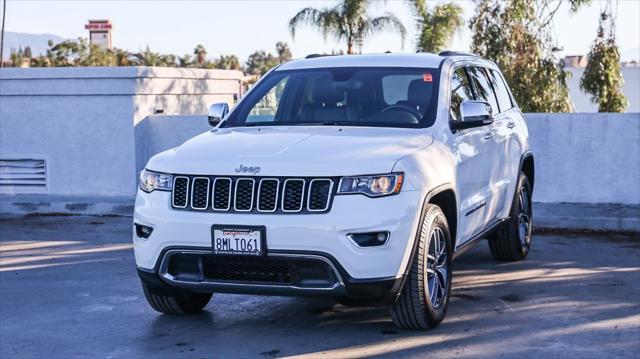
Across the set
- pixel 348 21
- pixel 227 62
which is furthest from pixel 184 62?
pixel 348 21

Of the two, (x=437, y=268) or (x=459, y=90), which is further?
(x=459, y=90)

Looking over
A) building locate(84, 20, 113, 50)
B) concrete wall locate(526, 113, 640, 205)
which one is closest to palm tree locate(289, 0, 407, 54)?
concrete wall locate(526, 113, 640, 205)

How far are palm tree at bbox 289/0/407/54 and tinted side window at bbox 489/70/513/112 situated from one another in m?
15.3

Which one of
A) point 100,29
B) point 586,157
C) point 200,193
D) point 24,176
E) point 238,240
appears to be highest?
point 100,29

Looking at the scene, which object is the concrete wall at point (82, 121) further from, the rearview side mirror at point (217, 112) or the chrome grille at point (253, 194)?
the chrome grille at point (253, 194)

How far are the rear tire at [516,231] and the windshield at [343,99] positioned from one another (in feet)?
6.44

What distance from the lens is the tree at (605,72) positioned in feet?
63.2

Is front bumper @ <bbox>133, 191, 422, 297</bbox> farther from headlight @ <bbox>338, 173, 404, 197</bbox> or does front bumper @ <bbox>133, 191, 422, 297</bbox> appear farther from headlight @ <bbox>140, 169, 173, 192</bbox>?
headlight @ <bbox>140, 169, 173, 192</bbox>

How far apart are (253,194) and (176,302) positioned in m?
1.29

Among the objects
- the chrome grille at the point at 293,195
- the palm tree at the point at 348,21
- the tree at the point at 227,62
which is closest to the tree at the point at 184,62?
the tree at the point at 227,62

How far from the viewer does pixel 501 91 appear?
895cm

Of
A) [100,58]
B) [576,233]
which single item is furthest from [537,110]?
[100,58]

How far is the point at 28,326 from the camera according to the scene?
6797 millimetres

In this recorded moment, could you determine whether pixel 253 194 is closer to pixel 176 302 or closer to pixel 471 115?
pixel 176 302
